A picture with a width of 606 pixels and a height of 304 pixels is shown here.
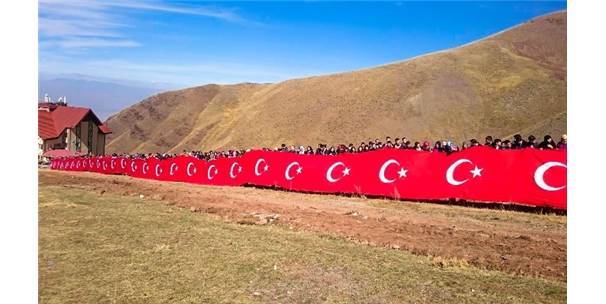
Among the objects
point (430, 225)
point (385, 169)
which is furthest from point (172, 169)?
point (430, 225)

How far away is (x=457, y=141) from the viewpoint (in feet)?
226

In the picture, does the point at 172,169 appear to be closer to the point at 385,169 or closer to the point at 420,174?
the point at 385,169

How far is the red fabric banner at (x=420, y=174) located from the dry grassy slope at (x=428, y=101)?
38295 mm

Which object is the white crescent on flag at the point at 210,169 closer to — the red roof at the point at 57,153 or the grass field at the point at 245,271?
the grass field at the point at 245,271

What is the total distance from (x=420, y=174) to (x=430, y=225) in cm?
596

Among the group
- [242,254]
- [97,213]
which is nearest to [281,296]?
[242,254]

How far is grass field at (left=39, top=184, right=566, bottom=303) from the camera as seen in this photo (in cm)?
715

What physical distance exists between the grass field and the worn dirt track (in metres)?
0.83

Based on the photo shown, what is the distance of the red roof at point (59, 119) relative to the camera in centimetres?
8981

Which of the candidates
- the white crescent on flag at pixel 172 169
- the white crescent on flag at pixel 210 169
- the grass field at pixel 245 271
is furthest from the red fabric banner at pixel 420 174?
the grass field at pixel 245 271

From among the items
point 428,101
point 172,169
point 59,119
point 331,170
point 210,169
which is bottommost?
A: point 172,169

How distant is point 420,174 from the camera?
1923cm

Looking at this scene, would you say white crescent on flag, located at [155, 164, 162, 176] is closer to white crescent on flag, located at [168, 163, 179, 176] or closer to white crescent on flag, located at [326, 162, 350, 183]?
white crescent on flag, located at [168, 163, 179, 176]
